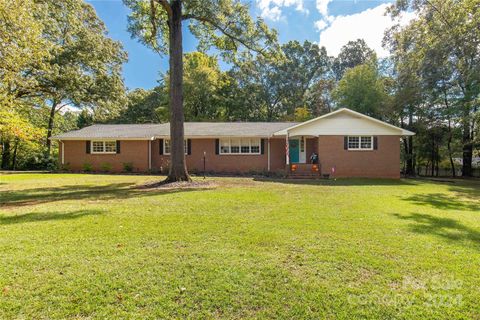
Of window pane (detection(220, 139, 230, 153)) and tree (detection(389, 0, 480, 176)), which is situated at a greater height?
tree (detection(389, 0, 480, 176))

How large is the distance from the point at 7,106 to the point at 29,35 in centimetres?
451

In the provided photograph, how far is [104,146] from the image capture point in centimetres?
2102

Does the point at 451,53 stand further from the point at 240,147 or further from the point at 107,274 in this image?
the point at 107,274

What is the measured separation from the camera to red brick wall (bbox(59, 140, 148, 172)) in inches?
810

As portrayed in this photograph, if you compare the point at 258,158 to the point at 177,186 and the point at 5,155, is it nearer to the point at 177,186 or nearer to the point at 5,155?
the point at 177,186

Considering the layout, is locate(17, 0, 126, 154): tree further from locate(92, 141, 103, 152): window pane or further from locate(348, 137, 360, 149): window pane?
locate(348, 137, 360, 149): window pane

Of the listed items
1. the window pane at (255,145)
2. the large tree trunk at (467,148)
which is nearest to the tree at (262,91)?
the window pane at (255,145)

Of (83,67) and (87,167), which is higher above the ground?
(83,67)

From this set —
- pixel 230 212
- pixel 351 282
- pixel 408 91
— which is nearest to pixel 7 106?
pixel 230 212

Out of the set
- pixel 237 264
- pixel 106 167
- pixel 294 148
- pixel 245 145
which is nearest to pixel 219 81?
pixel 245 145

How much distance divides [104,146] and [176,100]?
10.5 meters

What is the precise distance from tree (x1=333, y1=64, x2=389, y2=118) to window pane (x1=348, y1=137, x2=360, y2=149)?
12.7 m

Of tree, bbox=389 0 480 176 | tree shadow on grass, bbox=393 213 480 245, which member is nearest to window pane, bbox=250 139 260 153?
tree shadow on grass, bbox=393 213 480 245

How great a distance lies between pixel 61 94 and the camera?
2442 centimetres
